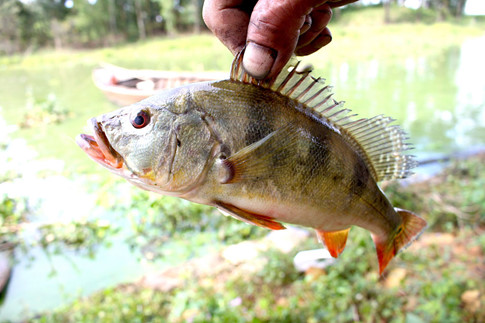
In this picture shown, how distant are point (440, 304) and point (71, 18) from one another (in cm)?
4694

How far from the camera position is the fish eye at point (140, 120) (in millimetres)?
1288

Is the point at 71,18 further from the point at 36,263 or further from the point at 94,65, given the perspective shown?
the point at 36,263

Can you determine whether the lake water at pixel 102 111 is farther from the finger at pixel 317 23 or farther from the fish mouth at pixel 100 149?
the finger at pixel 317 23

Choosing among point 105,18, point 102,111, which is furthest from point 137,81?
point 105,18

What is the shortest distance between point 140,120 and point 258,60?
1.61 feet

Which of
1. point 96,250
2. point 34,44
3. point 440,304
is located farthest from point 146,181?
point 34,44

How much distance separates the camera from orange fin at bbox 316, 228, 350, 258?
164 centimetres

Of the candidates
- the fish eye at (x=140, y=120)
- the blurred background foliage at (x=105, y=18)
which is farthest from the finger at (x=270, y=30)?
the blurred background foliage at (x=105, y=18)

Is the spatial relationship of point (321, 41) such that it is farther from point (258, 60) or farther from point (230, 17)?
point (258, 60)

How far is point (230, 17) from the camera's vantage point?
5.37 ft

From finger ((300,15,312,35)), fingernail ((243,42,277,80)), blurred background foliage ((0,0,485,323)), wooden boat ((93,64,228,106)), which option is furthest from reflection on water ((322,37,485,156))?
fingernail ((243,42,277,80))

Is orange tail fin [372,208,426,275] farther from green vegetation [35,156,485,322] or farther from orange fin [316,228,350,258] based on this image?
green vegetation [35,156,485,322]

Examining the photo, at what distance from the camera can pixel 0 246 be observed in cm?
518

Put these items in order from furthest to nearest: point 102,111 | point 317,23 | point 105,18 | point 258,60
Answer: point 105,18
point 102,111
point 317,23
point 258,60
